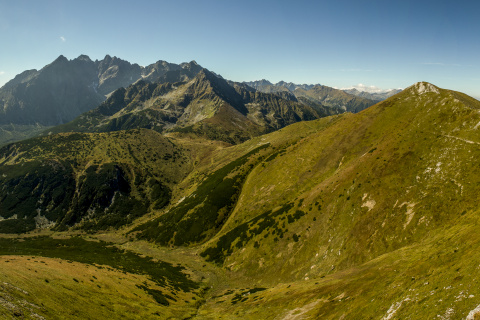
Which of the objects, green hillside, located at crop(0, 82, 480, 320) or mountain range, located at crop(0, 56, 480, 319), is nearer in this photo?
mountain range, located at crop(0, 56, 480, 319)

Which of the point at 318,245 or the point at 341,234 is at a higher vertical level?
the point at 341,234

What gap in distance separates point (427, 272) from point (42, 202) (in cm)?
26079

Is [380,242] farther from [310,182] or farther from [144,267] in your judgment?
[144,267]

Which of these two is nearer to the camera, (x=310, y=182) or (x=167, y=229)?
(x=310, y=182)

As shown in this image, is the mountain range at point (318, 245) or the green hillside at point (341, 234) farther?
the green hillside at point (341, 234)

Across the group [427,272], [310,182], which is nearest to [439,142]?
[310,182]

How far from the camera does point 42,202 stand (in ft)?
646

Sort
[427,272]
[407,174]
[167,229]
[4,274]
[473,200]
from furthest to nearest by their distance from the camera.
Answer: [167,229], [407,174], [473,200], [4,274], [427,272]

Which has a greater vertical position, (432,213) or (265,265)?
(432,213)

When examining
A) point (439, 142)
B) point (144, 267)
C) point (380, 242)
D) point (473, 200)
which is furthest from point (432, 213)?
point (144, 267)

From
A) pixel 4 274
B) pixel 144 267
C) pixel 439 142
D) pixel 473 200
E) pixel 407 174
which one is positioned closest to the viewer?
pixel 4 274

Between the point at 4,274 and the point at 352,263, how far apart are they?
6956cm

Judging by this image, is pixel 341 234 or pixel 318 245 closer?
pixel 341 234

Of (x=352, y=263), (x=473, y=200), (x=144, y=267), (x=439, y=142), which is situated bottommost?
(x=144, y=267)
